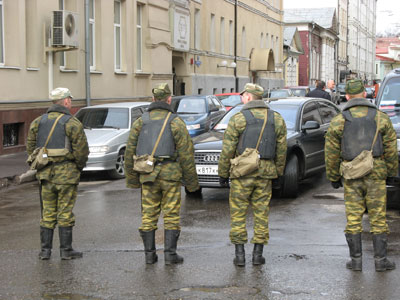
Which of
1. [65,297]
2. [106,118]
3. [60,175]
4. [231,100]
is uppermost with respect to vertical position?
[231,100]

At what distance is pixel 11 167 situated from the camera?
48.3ft

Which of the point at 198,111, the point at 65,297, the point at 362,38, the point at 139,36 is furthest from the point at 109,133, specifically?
the point at 362,38

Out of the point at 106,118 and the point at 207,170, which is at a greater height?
the point at 106,118

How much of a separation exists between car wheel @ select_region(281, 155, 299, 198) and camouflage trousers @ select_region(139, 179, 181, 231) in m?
4.12

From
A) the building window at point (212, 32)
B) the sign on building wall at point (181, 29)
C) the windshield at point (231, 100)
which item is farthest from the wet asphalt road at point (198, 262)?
the building window at point (212, 32)

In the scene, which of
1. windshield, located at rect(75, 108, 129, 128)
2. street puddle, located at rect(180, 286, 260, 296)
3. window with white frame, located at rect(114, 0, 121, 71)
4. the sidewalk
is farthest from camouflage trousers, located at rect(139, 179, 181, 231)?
window with white frame, located at rect(114, 0, 121, 71)

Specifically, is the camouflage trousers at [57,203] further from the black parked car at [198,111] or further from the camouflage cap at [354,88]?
the black parked car at [198,111]

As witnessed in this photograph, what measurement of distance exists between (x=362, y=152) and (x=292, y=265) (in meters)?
1.28

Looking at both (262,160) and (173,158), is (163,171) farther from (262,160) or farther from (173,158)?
(262,160)

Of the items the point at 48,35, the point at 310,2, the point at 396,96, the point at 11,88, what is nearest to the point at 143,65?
the point at 48,35

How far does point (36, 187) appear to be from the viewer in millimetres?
13062

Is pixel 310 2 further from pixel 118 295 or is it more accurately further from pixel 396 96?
pixel 118 295

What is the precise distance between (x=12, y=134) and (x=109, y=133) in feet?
16.1

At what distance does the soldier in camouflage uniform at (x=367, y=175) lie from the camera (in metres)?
6.38
